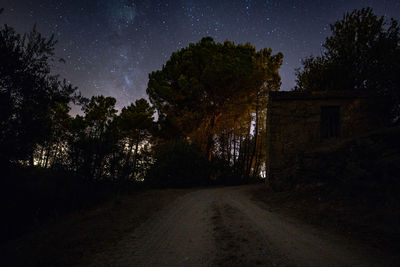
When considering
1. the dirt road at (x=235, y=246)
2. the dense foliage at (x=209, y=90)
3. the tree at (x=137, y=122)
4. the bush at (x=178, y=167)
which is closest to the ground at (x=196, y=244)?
the dirt road at (x=235, y=246)

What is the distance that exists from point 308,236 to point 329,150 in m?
5.08

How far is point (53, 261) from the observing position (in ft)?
8.54

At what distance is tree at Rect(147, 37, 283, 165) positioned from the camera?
16484mm

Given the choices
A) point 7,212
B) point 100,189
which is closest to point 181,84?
point 100,189

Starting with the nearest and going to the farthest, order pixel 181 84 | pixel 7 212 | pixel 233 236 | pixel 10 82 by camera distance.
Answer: pixel 233 236 < pixel 7 212 < pixel 10 82 < pixel 181 84

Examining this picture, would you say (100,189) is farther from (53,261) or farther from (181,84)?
(181,84)

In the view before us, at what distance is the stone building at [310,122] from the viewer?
914 centimetres

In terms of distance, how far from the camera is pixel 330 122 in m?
9.63

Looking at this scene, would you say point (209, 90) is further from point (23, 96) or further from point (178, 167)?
point (23, 96)

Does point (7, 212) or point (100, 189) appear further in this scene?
point (100, 189)

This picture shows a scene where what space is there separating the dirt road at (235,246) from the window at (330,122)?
274 inches

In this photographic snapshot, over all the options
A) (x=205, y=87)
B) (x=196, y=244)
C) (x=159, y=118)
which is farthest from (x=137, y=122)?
(x=196, y=244)

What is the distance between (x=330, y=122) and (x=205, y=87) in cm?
1083

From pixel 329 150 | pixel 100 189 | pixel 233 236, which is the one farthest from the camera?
pixel 100 189
